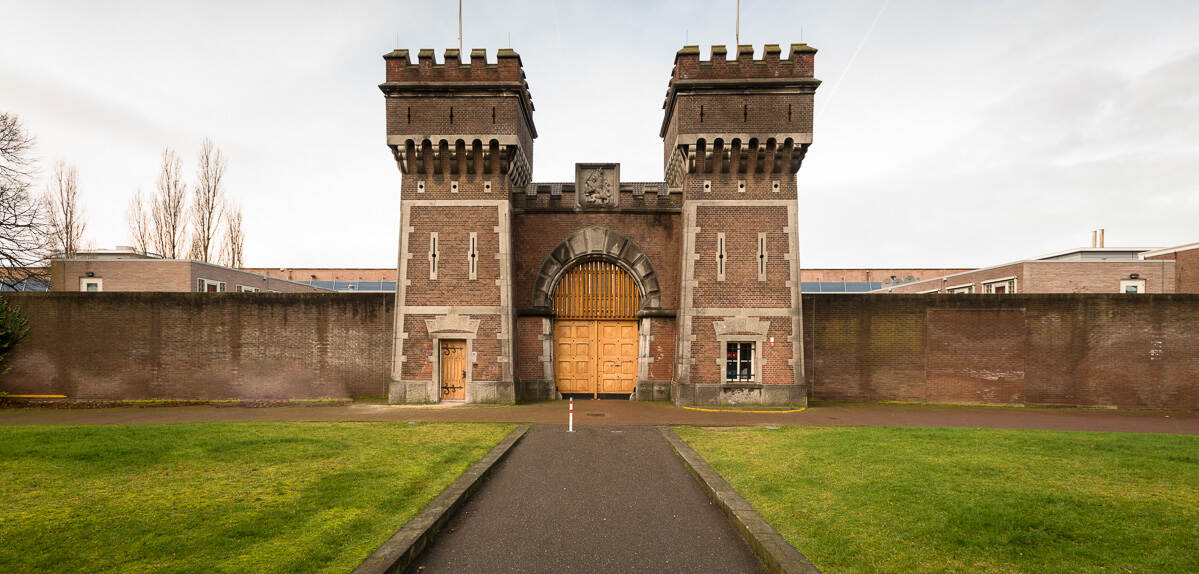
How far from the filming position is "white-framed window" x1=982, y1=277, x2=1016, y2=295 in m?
28.3

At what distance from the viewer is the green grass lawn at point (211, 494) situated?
4.97 meters

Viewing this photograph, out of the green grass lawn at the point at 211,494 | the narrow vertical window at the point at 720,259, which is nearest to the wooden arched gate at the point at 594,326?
the narrow vertical window at the point at 720,259

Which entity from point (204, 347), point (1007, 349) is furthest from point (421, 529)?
point (1007, 349)

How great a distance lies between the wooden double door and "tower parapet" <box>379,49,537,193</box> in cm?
568

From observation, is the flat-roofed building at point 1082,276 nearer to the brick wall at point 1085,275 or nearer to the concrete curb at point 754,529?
the brick wall at point 1085,275

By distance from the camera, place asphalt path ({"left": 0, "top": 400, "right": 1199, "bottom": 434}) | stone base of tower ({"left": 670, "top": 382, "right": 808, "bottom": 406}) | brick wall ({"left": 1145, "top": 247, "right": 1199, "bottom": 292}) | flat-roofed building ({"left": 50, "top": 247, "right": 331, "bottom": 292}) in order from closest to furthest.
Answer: asphalt path ({"left": 0, "top": 400, "right": 1199, "bottom": 434})
stone base of tower ({"left": 670, "top": 382, "right": 808, "bottom": 406})
flat-roofed building ({"left": 50, "top": 247, "right": 331, "bottom": 292})
brick wall ({"left": 1145, "top": 247, "right": 1199, "bottom": 292})

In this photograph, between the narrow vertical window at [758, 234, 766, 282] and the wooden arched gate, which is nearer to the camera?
the narrow vertical window at [758, 234, 766, 282]

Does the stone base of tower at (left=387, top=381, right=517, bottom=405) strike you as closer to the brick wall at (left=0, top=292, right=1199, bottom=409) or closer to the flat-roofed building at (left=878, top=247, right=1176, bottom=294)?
the brick wall at (left=0, top=292, right=1199, bottom=409)

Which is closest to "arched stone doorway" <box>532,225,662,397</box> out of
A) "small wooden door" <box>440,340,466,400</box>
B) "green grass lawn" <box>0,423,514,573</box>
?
"small wooden door" <box>440,340,466,400</box>

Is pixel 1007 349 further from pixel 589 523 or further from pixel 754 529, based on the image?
pixel 589 523

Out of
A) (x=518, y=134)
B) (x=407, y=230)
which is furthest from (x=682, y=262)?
(x=407, y=230)

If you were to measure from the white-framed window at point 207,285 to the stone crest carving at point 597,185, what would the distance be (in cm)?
2154

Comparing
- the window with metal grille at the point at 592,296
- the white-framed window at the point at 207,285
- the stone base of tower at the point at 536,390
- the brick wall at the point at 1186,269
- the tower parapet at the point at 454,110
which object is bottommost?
the stone base of tower at the point at 536,390

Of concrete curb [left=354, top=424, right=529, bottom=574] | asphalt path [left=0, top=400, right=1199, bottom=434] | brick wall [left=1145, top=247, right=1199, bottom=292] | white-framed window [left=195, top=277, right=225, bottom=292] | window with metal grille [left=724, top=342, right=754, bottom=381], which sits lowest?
asphalt path [left=0, top=400, right=1199, bottom=434]
